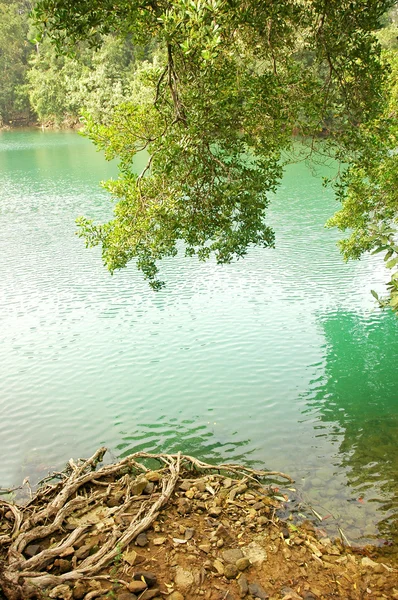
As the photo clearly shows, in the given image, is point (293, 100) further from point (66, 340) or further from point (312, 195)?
point (312, 195)

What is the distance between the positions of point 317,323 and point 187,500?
982 centimetres

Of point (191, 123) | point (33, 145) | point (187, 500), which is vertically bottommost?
point (33, 145)

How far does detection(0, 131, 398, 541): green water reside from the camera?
1029 cm

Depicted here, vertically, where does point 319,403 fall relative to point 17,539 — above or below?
below

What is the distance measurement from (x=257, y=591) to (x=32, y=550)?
2715 millimetres

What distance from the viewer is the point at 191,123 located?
8211 millimetres


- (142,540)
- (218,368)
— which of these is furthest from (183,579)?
(218,368)

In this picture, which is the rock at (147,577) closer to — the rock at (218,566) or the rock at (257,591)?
the rock at (218,566)

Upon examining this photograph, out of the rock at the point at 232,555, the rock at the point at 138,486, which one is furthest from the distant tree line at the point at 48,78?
the rock at the point at 232,555

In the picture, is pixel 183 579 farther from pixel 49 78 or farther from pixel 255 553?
pixel 49 78

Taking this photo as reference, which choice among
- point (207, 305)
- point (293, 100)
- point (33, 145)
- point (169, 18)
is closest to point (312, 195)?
point (207, 305)

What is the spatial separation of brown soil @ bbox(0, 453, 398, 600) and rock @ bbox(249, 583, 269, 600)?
0.01 meters

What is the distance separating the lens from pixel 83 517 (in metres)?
7.44

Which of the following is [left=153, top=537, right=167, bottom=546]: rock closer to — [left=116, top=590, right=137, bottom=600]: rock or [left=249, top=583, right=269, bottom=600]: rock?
[left=116, top=590, right=137, bottom=600]: rock
